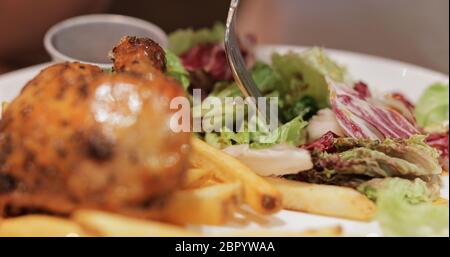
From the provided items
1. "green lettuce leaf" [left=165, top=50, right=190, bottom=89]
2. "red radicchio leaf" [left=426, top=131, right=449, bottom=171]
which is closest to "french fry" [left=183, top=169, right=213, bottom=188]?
"green lettuce leaf" [left=165, top=50, right=190, bottom=89]

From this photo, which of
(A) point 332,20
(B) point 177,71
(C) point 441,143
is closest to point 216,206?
(B) point 177,71

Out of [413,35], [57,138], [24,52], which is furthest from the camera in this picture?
[413,35]

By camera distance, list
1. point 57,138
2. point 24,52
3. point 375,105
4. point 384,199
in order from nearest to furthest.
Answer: point 57,138 < point 384,199 < point 375,105 < point 24,52

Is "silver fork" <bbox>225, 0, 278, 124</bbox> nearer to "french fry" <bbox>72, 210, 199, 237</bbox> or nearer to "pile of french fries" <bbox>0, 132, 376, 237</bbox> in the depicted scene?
"pile of french fries" <bbox>0, 132, 376, 237</bbox>

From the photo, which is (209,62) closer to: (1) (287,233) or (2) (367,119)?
(2) (367,119)
